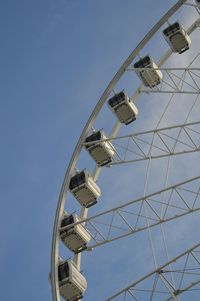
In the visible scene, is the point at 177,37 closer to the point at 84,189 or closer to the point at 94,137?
Result: the point at 94,137

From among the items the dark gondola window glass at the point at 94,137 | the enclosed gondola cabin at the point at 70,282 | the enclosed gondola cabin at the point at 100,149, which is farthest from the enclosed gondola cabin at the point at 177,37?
the enclosed gondola cabin at the point at 70,282

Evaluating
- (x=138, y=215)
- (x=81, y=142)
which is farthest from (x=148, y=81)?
(x=138, y=215)

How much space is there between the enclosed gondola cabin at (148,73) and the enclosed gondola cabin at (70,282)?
973 cm

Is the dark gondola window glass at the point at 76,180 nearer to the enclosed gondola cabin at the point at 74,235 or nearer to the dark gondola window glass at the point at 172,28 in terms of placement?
the enclosed gondola cabin at the point at 74,235

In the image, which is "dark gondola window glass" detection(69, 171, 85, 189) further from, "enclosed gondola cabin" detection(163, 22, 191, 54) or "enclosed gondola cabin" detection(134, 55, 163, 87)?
"enclosed gondola cabin" detection(163, 22, 191, 54)

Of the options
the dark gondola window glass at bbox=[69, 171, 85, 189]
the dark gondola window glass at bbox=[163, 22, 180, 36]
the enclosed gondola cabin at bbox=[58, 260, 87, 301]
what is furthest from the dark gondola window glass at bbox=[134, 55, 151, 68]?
the enclosed gondola cabin at bbox=[58, 260, 87, 301]

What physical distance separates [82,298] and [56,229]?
9.91 feet

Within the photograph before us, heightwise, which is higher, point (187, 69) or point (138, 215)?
point (187, 69)

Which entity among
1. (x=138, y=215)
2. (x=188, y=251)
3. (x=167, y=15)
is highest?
(x=167, y=15)

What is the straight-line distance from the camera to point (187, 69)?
2489 centimetres

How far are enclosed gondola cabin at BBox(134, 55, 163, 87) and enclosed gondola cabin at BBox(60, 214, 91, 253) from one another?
7719 millimetres

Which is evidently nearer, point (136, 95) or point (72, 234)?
point (72, 234)

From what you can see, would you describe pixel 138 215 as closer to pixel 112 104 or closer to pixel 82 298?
pixel 82 298

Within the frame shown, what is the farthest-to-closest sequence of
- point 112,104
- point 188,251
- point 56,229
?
point 112,104
point 56,229
point 188,251
